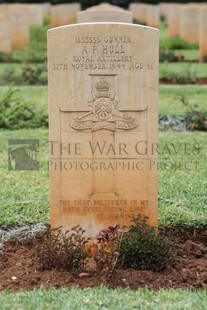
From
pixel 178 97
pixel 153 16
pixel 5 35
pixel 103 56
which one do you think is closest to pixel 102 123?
pixel 103 56

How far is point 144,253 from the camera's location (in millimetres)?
4438

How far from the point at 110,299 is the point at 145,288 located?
1.03ft

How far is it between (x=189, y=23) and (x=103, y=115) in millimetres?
14973

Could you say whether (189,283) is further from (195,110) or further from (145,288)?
(195,110)

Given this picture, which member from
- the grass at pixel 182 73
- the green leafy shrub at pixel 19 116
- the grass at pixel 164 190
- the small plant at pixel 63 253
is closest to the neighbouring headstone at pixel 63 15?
the grass at pixel 182 73

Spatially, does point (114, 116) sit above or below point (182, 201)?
above

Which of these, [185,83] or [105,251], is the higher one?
[185,83]

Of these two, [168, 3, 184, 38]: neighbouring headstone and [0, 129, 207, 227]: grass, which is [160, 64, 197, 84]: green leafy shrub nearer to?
[0, 129, 207, 227]: grass

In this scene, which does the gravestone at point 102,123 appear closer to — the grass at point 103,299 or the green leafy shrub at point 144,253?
the green leafy shrub at point 144,253

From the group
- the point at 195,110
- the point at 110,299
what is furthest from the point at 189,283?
the point at 195,110

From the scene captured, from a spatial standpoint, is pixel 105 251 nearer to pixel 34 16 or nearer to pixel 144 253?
pixel 144 253

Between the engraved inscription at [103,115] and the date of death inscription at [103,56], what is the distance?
102 mm

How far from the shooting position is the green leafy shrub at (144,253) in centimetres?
444

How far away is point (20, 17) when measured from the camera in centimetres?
1861
